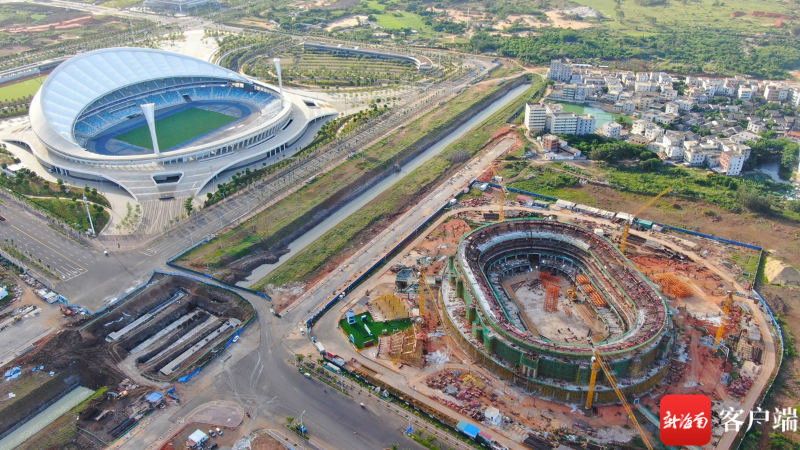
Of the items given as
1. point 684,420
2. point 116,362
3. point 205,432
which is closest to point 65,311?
point 116,362

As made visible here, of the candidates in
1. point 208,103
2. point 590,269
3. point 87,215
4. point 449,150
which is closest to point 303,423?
point 590,269

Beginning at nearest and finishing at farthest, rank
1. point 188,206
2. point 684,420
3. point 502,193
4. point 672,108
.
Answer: point 684,420
point 188,206
point 502,193
point 672,108

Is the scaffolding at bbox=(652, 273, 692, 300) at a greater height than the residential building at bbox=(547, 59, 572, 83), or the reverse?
the residential building at bbox=(547, 59, 572, 83)

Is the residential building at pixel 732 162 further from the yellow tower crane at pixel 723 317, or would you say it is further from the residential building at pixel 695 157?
the yellow tower crane at pixel 723 317

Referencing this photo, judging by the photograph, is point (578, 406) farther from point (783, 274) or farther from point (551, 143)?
point (551, 143)

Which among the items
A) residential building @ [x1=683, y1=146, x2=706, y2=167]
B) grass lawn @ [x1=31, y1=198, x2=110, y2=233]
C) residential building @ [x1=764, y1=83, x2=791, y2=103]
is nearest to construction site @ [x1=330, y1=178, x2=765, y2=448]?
residential building @ [x1=683, y1=146, x2=706, y2=167]

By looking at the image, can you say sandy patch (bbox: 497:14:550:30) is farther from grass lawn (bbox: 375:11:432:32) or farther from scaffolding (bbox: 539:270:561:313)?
scaffolding (bbox: 539:270:561:313)

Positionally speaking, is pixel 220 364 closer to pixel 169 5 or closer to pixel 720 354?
pixel 720 354
